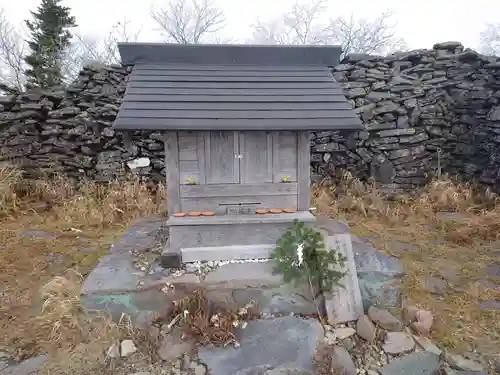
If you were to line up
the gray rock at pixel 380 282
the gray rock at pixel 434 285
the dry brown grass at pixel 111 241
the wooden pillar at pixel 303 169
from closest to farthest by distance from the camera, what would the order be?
the dry brown grass at pixel 111 241
the gray rock at pixel 380 282
the wooden pillar at pixel 303 169
the gray rock at pixel 434 285

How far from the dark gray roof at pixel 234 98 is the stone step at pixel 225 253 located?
1.19 metres

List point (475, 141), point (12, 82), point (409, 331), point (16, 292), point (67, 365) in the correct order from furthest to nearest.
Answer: point (12, 82) < point (475, 141) < point (16, 292) < point (409, 331) < point (67, 365)

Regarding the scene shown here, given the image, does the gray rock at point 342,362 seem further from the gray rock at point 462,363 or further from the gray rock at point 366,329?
the gray rock at point 462,363

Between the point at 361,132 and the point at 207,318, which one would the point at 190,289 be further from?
the point at 361,132

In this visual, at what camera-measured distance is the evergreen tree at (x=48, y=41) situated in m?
11.7

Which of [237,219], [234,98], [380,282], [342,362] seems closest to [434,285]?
[380,282]

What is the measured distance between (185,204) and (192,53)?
1588 mm

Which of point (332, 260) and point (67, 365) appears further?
point (332, 260)

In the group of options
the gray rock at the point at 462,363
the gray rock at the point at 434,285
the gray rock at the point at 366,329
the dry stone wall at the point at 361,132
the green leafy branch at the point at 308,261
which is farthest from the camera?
the dry stone wall at the point at 361,132

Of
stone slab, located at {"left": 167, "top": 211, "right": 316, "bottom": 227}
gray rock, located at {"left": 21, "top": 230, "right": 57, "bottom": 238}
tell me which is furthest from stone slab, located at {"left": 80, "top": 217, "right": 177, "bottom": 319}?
gray rock, located at {"left": 21, "top": 230, "right": 57, "bottom": 238}

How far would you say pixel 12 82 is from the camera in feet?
45.7

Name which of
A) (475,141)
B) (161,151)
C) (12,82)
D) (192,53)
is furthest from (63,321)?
(12,82)

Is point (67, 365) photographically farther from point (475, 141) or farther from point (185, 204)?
point (475, 141)

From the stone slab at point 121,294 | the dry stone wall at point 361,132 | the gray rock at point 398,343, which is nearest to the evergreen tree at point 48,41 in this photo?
the dry stone wall at point 361,132
